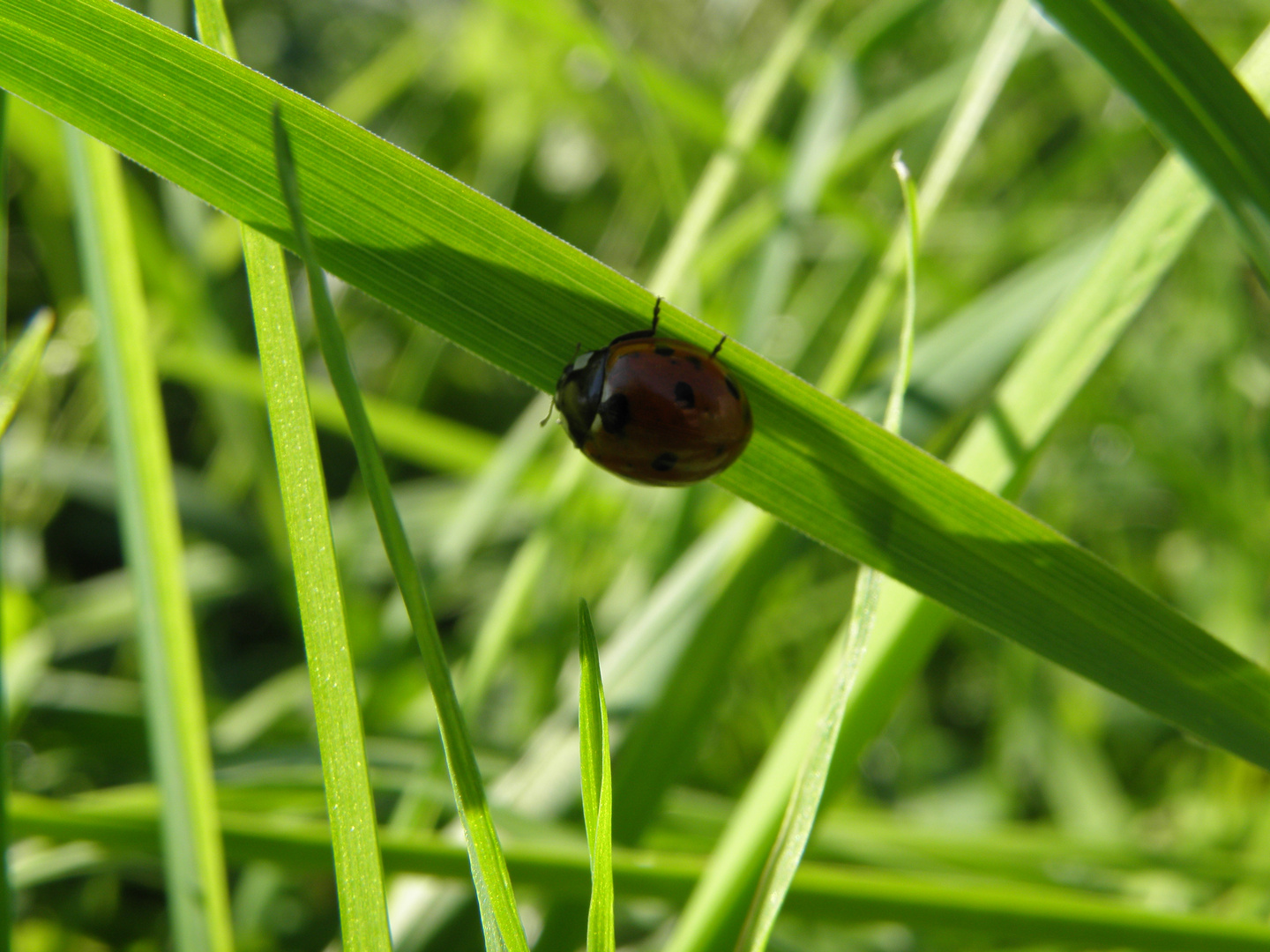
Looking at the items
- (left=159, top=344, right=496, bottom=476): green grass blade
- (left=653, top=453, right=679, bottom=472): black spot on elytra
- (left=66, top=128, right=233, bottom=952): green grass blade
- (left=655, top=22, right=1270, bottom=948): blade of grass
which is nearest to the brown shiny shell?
(left=653, top=453, right=679, bottom=472): black spot on elytra

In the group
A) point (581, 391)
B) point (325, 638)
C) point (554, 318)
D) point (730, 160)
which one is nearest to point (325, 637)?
point (325, 638)

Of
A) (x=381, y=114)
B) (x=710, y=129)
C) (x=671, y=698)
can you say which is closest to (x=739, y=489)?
(x=671, y=698)

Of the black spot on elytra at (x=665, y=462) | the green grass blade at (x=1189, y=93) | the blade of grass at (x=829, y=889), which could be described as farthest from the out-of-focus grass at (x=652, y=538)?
the green grass blade at (x=1189, y=93)

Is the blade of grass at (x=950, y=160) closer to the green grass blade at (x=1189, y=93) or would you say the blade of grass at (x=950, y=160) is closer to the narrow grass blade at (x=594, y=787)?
the green grass blade at (x=1189, y=93)

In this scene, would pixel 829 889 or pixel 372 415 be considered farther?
pixel 372 415

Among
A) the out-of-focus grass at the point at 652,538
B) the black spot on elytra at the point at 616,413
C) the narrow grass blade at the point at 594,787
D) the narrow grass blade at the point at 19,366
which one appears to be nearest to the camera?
the narrow grass blade at the point at 594,787

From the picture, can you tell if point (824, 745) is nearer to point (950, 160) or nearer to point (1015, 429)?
point (1015, 429)
